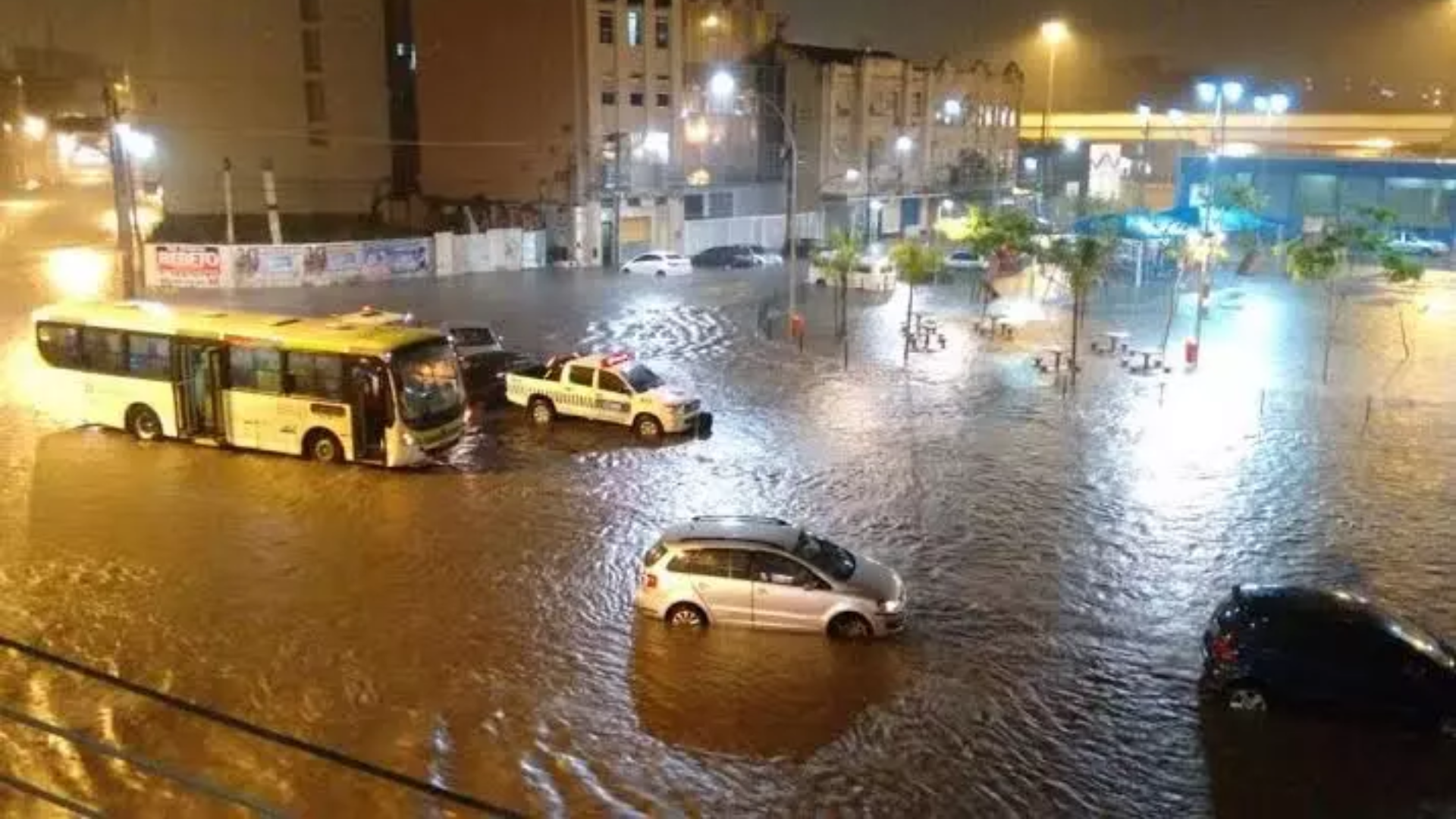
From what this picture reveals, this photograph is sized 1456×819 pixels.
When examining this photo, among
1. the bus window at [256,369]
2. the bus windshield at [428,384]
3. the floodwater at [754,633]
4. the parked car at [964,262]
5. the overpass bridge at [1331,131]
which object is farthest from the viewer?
the overpass bridge at [1331,131]

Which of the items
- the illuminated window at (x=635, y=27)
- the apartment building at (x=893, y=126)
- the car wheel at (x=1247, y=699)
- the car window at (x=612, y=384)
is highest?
the illuminated window at (x=635, y=27)

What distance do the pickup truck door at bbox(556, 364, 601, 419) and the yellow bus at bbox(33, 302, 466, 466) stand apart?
3.03 m

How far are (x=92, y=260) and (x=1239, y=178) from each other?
56.4 meters

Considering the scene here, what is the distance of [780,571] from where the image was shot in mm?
14531

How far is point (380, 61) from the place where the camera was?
213 ft

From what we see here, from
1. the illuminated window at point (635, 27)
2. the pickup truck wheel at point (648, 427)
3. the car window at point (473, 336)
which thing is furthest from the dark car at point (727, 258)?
the pickup truck wheel at point (648, 427)

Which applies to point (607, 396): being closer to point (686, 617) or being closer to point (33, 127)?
point (686, 617)

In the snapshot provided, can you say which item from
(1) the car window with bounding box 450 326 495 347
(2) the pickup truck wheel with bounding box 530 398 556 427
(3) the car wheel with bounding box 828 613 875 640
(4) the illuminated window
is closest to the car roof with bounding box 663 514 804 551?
(3) the car wheel with bounding box 828 613 875 640

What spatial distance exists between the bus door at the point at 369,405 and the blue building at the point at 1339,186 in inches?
1852

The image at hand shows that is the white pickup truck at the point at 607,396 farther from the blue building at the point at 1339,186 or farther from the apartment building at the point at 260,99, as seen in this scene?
the blue building at the point at 1339,186

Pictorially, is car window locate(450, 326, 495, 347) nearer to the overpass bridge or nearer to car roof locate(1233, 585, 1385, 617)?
car roof locate(1233, 585, 1385, 617)

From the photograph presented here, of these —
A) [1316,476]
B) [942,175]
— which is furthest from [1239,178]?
[1316,476]

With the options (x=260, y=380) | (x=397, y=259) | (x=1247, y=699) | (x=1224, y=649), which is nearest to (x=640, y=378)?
(x=260, y=380)

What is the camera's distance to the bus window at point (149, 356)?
22609 mm
